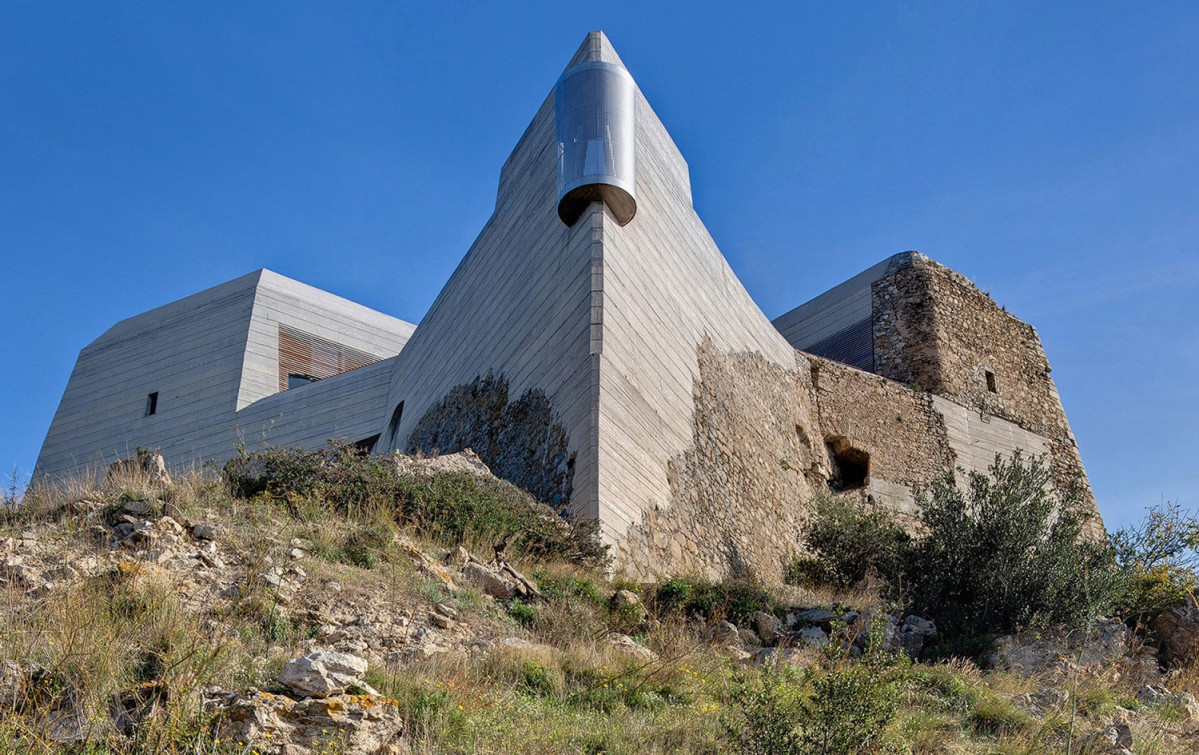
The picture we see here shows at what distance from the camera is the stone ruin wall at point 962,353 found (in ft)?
65.6

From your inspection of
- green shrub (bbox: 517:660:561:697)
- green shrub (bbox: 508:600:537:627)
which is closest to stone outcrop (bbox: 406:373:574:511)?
green shrub (bbox: 508:600:537:627)

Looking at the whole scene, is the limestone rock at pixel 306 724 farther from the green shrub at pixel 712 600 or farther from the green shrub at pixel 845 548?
the green shrub at pixel 845 548

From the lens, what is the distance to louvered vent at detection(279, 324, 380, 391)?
24.4 metres

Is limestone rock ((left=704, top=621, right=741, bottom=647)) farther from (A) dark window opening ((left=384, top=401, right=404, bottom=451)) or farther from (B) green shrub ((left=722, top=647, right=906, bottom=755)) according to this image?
(A) dark window opening ((left=384, top=401, right=404, bottom=451))

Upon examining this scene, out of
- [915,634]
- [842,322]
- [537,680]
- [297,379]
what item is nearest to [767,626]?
[915,634]

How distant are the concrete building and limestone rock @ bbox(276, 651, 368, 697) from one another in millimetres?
5428

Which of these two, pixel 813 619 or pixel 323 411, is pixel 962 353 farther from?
pixel 323 411

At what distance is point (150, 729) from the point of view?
3.80 metres

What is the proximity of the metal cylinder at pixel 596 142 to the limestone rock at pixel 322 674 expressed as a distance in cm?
843

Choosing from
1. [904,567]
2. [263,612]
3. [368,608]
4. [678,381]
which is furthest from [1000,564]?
[263,612]

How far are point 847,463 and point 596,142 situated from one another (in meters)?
8.07

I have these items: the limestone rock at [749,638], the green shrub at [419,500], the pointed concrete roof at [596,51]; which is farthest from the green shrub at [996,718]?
the pointed concrete roof at [596,51]

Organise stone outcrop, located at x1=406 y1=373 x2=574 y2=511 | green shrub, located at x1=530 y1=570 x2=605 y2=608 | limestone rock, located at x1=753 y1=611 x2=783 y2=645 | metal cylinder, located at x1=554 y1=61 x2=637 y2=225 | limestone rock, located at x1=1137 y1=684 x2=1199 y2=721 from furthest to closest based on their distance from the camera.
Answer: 1. metal cylinder, located at x1=554 y1=61 x2=637 y2=225
2. stone outcrop, located at x1=406 y1=373 x2=574 y2=511
3. limestone rock, located at x1=753 y1=611 x2=783 y2=645
4. green shrub, located at x1=530 y1=570 x2=605 y2=608
5. limestone rock, located at x1=1137 y1=684 x2=1199 y2=721

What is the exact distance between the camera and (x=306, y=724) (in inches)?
161
